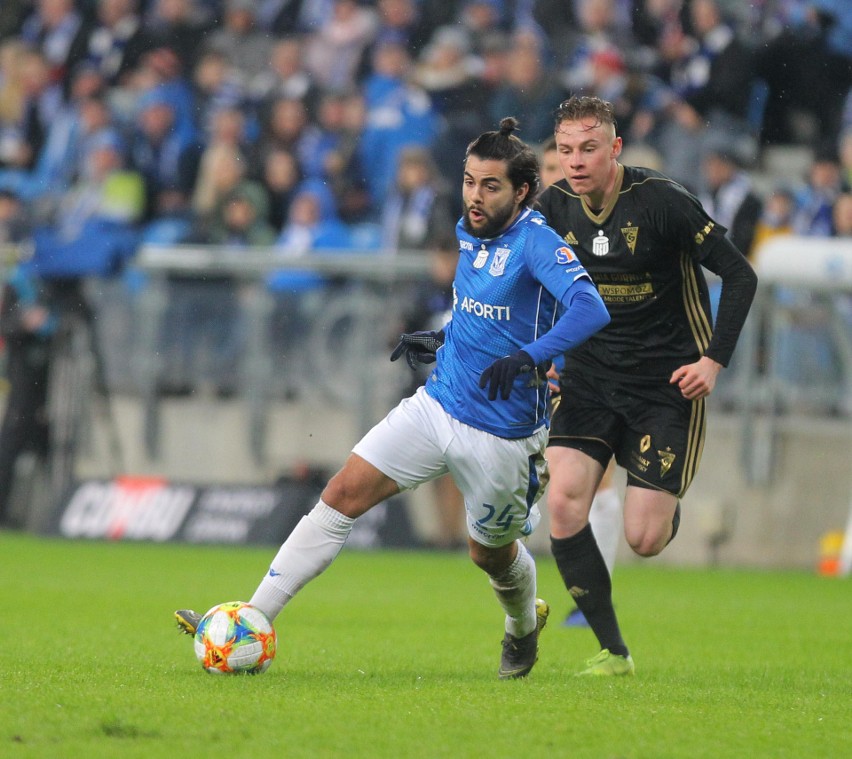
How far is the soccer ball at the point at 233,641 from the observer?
5656mm

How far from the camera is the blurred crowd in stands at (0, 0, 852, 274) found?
1450 centimetres

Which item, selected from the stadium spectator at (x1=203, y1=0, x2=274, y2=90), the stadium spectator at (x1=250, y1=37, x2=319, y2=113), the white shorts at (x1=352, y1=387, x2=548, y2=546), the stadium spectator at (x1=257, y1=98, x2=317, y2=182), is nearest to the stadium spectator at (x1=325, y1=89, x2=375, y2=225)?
the stadium spectator at (x1=257, y1=98, x2=317, y2=182)

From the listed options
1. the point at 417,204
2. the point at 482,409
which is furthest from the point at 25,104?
the point at 482,409

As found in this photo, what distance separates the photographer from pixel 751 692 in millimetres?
5910

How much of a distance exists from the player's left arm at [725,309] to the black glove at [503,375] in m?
1.07

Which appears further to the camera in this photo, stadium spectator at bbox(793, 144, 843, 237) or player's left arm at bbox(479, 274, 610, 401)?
stadium spectator at bbox(793, 144, 843, 237)

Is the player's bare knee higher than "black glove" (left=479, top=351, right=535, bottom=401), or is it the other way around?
"black glove" (left=479, top=351, right=535, bottom=401)

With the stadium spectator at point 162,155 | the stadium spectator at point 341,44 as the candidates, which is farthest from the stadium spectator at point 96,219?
the stadium spectator at point 341,44

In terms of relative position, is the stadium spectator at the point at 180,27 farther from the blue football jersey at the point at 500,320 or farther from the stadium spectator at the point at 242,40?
the blue football jersey at the point at 500,320

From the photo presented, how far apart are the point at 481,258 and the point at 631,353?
1.14 m

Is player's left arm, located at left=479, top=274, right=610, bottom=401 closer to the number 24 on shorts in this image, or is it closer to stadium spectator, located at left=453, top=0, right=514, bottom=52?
the number 24 on shorts

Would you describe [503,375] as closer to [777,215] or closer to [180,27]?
[777,215]

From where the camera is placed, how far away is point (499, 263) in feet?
19.1

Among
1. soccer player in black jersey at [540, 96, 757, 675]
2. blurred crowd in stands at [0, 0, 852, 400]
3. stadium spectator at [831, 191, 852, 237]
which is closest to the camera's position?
soccer player in black jersey at [540, 96, 757, 675]
